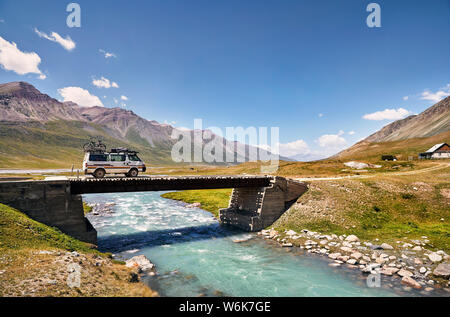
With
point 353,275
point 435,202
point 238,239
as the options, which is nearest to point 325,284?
point 353,275

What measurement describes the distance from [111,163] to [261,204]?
853 inches

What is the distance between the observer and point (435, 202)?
3459cm

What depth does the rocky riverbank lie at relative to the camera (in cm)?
1841

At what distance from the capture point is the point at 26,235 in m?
17.8

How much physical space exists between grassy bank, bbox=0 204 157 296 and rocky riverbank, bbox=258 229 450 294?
18452 mm

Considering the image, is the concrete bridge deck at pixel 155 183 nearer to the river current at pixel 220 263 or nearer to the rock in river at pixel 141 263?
the river current at pixel 220 263

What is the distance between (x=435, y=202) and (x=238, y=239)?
3104cm

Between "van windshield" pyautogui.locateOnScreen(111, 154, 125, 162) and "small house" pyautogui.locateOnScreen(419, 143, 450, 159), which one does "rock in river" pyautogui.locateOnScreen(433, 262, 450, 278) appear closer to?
"van windshield" pyautogui.locateOnScreen(111, 154, 125, 162)

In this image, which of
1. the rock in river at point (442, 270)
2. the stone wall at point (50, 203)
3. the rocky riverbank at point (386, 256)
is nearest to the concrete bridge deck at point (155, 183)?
the stone wall at point (50, 203)

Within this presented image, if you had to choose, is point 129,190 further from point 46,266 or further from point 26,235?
point 46,266

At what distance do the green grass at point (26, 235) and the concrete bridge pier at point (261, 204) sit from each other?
20.3m

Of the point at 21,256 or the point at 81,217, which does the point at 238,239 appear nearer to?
the point at 81,217

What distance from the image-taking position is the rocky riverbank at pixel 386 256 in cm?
1841

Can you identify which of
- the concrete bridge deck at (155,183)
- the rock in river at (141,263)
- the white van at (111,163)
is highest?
the white van at (111,163)
